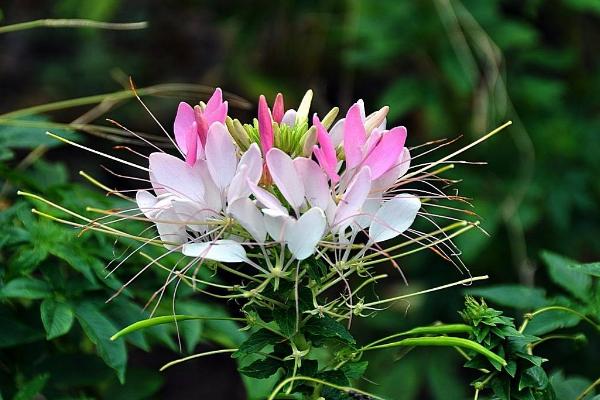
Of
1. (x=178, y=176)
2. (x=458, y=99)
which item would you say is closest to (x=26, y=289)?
(x=178, y=176)

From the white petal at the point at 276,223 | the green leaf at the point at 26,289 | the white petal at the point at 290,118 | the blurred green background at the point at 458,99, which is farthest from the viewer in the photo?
the blurred green background at the point at 458,99

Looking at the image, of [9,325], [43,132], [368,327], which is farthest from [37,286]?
[368,327]

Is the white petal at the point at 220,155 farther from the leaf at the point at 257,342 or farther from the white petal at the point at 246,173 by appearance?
the leaf at the point at 257,342

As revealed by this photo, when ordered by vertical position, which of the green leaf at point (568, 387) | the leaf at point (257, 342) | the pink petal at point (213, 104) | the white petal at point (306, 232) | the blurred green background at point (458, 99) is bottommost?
the blurred green background at point (458, 99)

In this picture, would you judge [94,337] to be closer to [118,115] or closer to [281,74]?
[281,74]

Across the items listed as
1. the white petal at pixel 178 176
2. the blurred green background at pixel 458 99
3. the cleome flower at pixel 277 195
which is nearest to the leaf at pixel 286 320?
the cleome flower at pixel 277 195

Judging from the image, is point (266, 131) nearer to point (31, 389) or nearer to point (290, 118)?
point (290, 118)

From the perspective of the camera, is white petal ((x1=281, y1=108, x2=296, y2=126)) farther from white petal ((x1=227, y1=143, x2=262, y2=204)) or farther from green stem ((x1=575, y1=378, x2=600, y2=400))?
green stem ((x1=575, y1=378, x2=600, y2=400))
